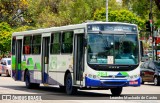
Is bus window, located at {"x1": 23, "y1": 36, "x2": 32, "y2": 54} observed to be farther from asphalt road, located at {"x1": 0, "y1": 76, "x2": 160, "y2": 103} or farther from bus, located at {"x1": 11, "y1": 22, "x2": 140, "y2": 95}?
bus, located at {"x1": 11, "y1": 22, "x2": 140, "y2": 95}

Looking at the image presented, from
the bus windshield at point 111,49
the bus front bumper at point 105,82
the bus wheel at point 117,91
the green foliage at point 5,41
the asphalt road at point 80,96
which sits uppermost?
the green foliage at point 5,41

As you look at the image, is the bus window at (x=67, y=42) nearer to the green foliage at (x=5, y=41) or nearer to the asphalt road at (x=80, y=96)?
the asphalt road at (x=80, y=96)

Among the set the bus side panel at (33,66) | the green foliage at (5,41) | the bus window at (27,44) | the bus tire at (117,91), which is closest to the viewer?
the bus tire at (117,91)

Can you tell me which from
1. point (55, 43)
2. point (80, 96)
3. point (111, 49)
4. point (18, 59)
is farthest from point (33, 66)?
point (111, 49)

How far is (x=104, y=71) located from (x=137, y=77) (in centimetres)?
149

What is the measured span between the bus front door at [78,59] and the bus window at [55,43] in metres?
2.06

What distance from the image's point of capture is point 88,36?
72.9 ft

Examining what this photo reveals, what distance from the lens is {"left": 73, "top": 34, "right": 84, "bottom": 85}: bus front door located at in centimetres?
2250

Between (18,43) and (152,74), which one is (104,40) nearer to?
(18,43)

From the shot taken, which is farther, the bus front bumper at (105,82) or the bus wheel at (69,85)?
the bus wheel at (69,85)

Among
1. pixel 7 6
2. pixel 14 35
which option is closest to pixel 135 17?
pixel 7 6

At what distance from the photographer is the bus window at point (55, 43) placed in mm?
25259

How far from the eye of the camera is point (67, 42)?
24.2 meters

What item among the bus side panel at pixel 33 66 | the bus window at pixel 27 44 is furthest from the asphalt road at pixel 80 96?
the bus window at pixel 27 44
